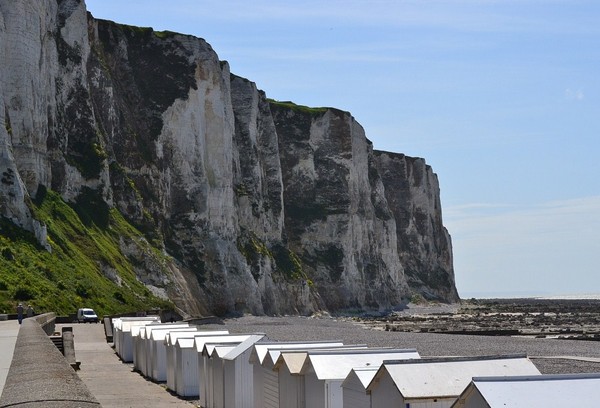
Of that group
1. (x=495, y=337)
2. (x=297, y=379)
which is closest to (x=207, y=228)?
(x=495, y=337)

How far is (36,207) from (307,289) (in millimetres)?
55601

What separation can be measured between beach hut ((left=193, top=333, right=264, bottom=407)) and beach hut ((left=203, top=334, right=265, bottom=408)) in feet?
1.92

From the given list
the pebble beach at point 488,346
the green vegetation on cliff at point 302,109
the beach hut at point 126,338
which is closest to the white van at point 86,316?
the pebble beach at point 488,346

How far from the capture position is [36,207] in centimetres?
8325

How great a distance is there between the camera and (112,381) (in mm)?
40438

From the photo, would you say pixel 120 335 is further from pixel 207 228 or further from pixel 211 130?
pixel 211 130

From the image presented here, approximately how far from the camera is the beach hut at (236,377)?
2864 cm

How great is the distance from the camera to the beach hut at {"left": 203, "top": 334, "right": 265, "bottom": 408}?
28.6 m

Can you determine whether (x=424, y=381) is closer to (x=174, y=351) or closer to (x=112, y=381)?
(x=174, y=351)

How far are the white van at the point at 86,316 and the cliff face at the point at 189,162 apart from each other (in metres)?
10.1

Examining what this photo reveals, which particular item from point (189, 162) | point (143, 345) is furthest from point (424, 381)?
point (189, 162)

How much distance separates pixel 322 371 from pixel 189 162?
90487 mm

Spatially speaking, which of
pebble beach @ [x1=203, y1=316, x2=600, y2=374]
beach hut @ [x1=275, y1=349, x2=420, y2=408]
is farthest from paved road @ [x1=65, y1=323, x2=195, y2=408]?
beach hut @ [x1=275, y1=349, x2=420, y2=408]

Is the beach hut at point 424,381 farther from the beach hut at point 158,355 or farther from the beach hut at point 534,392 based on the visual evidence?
the beach hut at point 158,355
